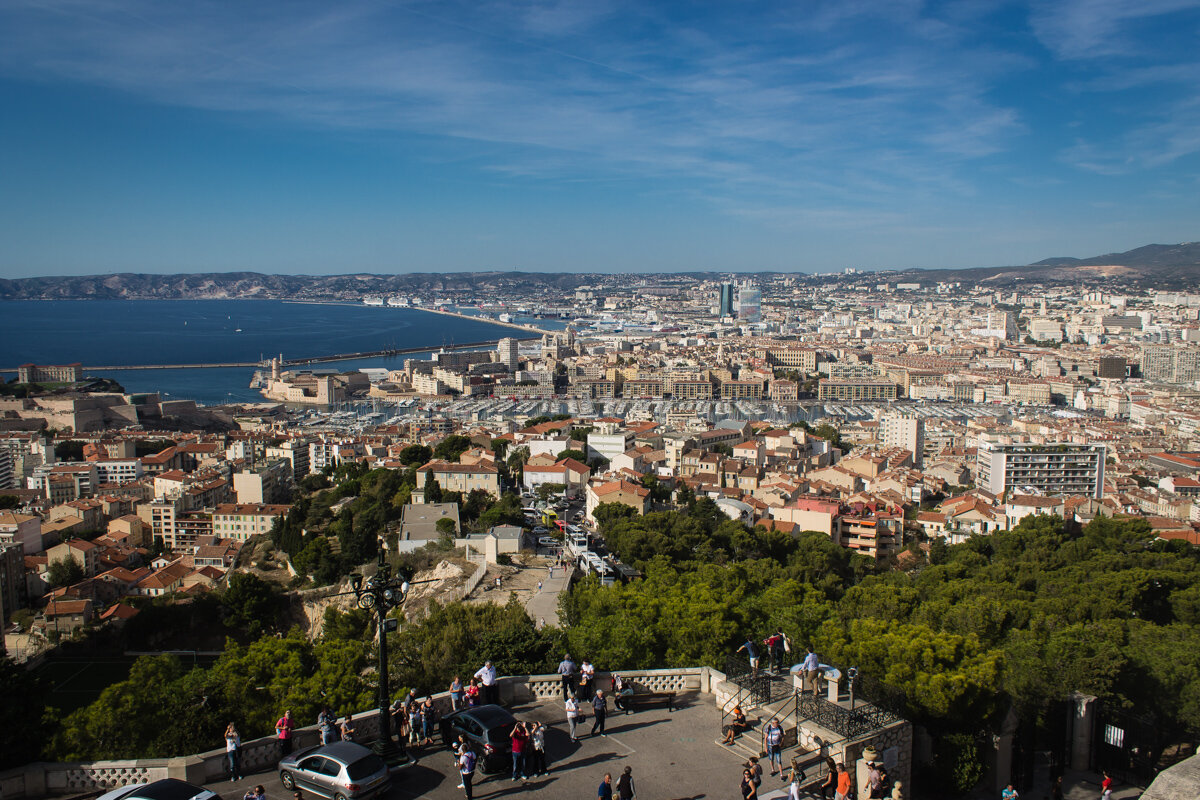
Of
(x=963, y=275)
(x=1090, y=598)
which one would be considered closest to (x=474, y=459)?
(x=1090, y=598)

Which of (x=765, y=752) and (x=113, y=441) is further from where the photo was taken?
(x=113, y=441)

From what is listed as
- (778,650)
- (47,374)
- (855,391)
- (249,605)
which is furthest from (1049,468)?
(47,374)

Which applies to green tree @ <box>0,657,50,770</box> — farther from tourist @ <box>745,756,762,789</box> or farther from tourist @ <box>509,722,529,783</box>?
tourist @ <box>745,756,762,789</box>

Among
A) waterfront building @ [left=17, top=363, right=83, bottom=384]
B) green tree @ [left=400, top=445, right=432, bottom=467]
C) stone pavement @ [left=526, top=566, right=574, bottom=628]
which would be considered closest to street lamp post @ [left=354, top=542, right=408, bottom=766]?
stone pavement @ [left=526, top=566, right=574, bottom=628]

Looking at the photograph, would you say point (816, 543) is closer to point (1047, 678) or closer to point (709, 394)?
point (1047, 678)

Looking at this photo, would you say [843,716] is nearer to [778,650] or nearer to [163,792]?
[778,650]

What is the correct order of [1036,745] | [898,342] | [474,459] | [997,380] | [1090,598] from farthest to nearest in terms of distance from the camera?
[898,342], [997,380], [474,459], [1090,598], [1036,745]
